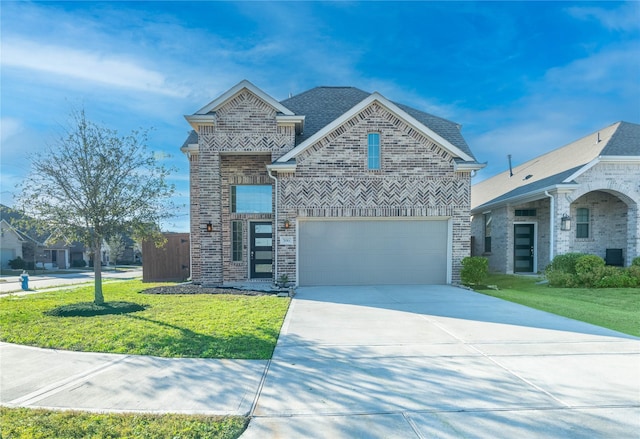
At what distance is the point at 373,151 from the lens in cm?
1143

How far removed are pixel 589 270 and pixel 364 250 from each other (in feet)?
25.7

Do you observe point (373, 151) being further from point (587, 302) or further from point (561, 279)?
point (561, 279)

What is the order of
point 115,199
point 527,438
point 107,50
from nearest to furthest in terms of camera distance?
point 527,438
point 115,199
point 107,50

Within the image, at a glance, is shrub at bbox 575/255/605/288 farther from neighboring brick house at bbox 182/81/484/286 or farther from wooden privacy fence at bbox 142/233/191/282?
wooden privacy fence at bbox 142/233/191/282

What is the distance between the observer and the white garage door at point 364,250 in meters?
11.4

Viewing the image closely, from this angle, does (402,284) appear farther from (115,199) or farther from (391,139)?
(115,199)

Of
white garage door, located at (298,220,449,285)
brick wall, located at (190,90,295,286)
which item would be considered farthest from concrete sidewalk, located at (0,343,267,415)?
white garage door, located at (298,220,449,285)

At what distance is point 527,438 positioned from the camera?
2695 millimetres

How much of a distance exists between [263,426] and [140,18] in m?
9.41

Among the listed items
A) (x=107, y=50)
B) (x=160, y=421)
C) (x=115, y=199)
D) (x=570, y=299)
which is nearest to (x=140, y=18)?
(x=107, y=50)

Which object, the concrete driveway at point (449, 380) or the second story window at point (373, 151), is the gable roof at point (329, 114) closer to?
the second story window at point (373, 151)

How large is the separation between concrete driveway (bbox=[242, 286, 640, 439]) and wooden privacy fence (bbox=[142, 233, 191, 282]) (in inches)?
357

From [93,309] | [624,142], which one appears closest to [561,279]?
[624,142]

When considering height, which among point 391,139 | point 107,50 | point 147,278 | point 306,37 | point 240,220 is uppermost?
point 306,37
